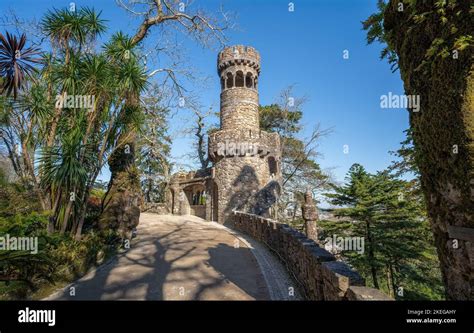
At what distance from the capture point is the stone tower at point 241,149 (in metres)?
17.7

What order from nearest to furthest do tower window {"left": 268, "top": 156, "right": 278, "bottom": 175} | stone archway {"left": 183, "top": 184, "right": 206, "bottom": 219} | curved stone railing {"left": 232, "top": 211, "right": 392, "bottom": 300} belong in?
curved stone railing {"left": 232, "top": 211, "right": 392, "bottom": 300} → tower window {"left": 268, "top": 156, "right": 278, "bottom": 175} → stone archway {"left": 183, "top": 184, "right": 206, "bottom": 219}

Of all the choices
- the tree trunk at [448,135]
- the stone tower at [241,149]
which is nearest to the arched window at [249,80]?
the stone tower at [241,149]

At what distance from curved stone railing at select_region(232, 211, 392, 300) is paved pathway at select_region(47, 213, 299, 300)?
400 mm

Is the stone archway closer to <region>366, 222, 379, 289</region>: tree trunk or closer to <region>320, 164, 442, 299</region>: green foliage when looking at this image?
<region>320, 164, 442, 299</region>: green foliage

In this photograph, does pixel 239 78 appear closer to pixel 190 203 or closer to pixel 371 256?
pixel 190 203

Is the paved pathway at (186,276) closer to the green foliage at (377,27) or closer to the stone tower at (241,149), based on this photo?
the green foliage at (377,27)

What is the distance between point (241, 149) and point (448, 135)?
50.7 ft

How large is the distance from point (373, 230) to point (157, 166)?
1006 inches

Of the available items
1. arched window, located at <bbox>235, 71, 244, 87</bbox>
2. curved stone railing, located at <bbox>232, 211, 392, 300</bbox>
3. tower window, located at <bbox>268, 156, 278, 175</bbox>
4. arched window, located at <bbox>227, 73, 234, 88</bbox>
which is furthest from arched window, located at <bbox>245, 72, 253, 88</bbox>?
curved stone railing, located at <bbox>232, 211, 392, 300</bbox>

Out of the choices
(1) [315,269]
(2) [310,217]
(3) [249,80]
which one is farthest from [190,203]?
(1) [315,269]

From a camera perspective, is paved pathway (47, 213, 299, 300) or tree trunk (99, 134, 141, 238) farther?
tree trunk (99, 134, 141, 238)

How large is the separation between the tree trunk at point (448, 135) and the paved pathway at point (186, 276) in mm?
3042

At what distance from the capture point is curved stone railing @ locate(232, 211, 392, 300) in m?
2.92

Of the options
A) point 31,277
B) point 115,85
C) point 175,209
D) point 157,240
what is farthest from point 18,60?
point 175,209
